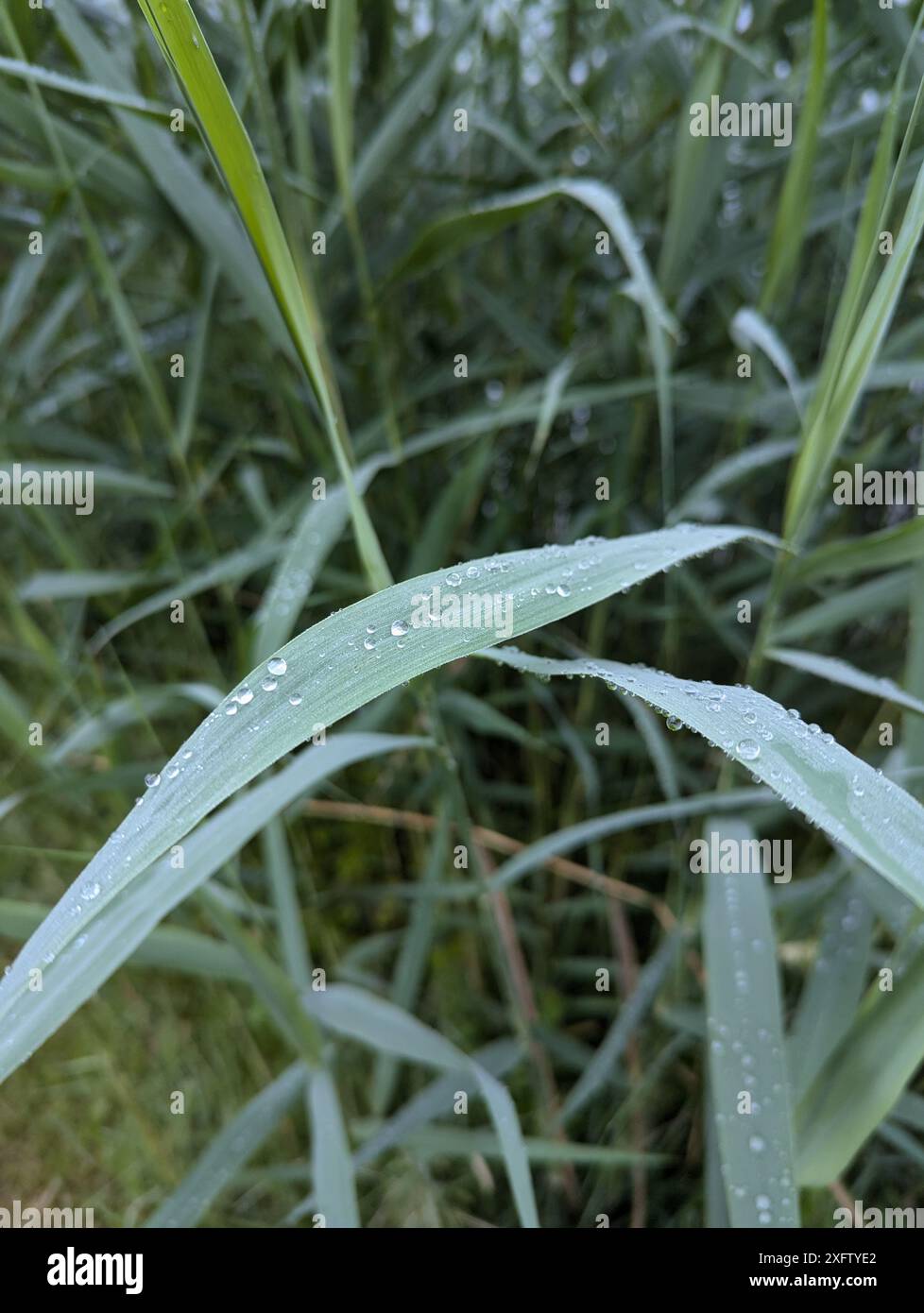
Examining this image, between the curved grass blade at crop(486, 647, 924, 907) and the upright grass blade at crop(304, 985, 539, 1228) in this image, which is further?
the upright grass blade at crop(304, 985, 539, 1228)

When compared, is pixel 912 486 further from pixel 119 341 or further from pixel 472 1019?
pixel 119 341

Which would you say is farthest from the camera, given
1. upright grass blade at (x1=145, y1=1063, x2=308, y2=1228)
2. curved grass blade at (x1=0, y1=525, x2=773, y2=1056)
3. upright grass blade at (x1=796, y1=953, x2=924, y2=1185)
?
upright grass blade at (x1=145, y1=1063, x2=308, y2=1228)

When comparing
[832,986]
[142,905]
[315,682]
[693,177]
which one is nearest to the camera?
[315,682]

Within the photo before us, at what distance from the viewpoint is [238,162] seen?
0.33 metres

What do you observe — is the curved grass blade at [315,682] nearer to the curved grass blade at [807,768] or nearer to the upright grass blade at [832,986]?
the curved grass blade at [807,768]

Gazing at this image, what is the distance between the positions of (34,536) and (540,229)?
61cm

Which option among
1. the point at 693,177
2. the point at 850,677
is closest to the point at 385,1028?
the point at 850,677

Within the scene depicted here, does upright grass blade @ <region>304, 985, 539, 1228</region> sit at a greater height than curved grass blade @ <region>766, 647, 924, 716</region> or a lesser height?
lesser

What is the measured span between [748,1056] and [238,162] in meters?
0.42

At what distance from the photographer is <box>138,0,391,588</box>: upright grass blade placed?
0.98 ft

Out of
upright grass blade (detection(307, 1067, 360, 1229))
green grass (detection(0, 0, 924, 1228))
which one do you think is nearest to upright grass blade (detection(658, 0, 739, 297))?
green grass (detection(0, 0, 924, 1228))

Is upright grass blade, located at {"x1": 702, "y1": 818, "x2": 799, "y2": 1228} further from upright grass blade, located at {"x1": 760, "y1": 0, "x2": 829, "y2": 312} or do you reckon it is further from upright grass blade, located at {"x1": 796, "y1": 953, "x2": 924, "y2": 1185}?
upright grass blade, located at {"x1": 760, "y1": 0, "x2": 829, "y2": 312}

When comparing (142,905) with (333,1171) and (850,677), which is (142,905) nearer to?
(333,1171)
